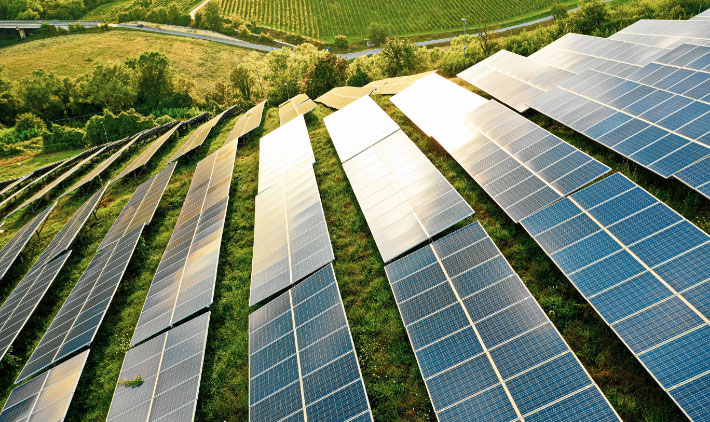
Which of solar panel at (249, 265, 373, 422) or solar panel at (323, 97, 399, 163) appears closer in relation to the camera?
solar panel at (249, 265, 373, 422)

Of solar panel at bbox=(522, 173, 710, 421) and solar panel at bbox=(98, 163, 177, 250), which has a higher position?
solar panel at bbox=(522, 173, 710, 421)

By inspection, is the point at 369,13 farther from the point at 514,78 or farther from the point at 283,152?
the point at 283,152

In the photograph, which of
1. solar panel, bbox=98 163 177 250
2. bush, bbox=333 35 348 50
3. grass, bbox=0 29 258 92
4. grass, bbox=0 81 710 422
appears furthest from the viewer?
bush, bbox=333 35 348 50

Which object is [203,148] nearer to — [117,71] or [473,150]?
[473,150]

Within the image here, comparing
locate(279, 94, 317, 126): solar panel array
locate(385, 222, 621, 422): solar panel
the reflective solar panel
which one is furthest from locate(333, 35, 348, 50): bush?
locate(385, 222, 621, 422): solar panel

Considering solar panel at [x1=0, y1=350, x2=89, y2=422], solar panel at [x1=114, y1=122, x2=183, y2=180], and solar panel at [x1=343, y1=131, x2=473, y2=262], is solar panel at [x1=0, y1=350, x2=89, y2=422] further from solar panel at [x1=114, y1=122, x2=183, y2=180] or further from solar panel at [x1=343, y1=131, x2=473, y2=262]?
solar panel at [x1=114, y1=122, x2=183, y2=180]

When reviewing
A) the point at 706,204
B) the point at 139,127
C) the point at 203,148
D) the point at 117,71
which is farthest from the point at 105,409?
the point at 117,71
